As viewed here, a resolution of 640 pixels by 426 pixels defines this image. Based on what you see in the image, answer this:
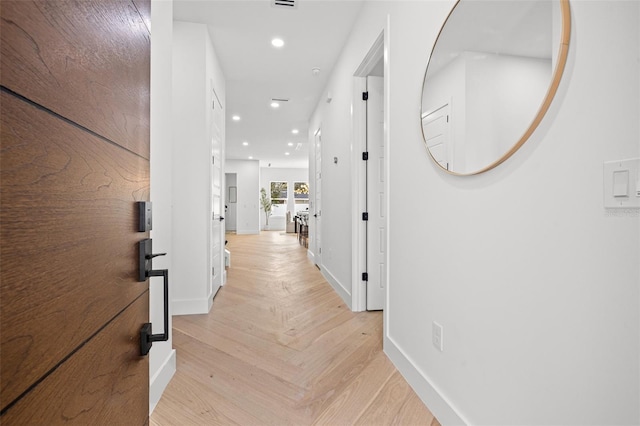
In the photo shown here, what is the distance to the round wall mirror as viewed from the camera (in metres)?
0.93

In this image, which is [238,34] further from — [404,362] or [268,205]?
[268,205]

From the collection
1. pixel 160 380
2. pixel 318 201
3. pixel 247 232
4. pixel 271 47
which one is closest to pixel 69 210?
pixel 160 380

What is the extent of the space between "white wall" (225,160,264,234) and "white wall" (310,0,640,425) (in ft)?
32.6

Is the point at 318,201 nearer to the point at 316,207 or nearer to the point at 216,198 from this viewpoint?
the point at 316,207

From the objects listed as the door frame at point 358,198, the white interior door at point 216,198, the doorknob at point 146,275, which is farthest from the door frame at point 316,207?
the doorknob at point 146,275

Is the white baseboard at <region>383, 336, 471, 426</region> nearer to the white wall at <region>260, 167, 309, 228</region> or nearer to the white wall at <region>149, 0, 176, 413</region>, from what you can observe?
the white wall at <region>149, 0, 176, 413</region>

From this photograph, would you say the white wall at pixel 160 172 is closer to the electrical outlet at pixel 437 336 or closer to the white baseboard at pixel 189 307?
the white baseboard at pixel 189 307

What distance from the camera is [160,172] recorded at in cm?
160

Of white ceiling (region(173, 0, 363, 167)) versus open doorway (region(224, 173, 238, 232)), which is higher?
white ceiling (region(173, 0, 363, 167))

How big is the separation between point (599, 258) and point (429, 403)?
1.11 meters

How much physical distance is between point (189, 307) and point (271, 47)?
9.00ft

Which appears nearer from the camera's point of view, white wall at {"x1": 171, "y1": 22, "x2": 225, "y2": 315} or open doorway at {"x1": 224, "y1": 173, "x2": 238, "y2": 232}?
white wall at {"x1": 171, "y1": 22, "x2": 225, "y2": 315}

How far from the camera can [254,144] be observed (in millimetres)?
8461

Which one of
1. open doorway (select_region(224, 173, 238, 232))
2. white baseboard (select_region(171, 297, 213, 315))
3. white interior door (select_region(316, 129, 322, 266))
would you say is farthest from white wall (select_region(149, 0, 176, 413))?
open doorway (select_region(224, 173, 238, 232))
